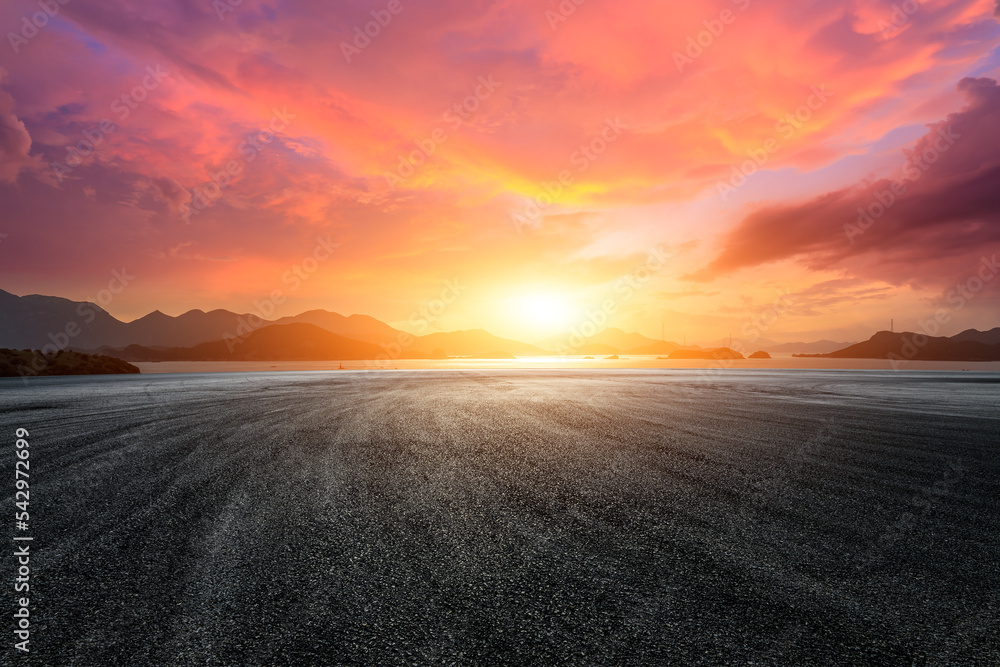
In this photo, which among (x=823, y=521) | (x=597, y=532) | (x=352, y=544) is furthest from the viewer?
(x=823, y=521)

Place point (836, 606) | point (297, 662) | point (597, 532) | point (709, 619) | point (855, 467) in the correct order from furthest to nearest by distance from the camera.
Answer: point (855, 467) → point (597, 532) → point (836, 606) → point (709, 619) → point (297, 662)

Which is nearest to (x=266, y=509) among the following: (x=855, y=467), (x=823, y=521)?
(x=823, y=521)

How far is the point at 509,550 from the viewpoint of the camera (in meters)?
4.62

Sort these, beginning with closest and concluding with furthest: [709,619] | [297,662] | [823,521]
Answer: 1. [297,662]
2. [709,619]
3. [823,521]

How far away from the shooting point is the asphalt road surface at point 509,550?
3.14m

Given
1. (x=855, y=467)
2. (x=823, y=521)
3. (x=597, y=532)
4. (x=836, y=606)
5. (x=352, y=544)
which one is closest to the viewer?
(x=836, y=606)

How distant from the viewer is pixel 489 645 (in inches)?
120

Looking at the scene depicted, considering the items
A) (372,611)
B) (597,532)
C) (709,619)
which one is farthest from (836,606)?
(372,611)

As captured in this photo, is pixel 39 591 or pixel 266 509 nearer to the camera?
pixel 39 591

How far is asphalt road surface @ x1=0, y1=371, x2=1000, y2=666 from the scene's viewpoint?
3141 millimetres

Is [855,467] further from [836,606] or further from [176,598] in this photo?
[176,598]

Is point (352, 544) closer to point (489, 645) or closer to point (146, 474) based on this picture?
point (489, 645)

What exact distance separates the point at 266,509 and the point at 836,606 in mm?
6089

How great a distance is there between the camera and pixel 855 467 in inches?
320
